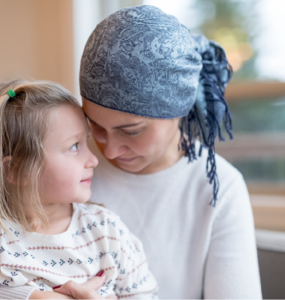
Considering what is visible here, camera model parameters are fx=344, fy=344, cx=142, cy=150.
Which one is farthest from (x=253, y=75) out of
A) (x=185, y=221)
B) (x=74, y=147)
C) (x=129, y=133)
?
(x=74, y=147)

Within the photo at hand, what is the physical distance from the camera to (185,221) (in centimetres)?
127

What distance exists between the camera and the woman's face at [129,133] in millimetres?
1010

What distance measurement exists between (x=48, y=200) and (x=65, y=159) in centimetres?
14

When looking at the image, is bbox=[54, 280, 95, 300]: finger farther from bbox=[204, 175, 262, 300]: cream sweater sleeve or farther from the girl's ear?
bbox=[204, 175, 262, 300]: cream sweater sleeve

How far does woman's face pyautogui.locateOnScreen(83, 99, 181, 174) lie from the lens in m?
1.01

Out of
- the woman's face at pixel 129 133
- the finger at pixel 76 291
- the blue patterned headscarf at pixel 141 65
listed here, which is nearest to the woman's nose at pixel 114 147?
the woman's face at pixel 129 133

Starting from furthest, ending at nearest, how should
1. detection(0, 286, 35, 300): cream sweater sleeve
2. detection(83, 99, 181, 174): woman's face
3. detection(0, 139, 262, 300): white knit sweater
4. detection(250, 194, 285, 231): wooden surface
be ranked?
detection(250, 194, 285, 231): wooden surface, detection(0, 139, 262, 300): white knit sweater, detection(83, 99, 181, 174): woman's face, detection(0, 286, 35, 300): cream sweater sleeve

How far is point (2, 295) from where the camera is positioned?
0.90m

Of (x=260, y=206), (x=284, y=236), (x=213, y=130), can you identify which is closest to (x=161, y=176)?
(x=213, y=130)

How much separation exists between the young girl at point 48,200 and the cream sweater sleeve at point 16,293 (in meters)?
0.01

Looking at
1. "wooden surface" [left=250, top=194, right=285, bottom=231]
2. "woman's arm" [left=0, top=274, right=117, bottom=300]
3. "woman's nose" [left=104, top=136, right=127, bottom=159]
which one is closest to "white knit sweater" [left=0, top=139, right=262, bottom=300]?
"woman's nose" [left=104, top=136, right=127, bottom=159]

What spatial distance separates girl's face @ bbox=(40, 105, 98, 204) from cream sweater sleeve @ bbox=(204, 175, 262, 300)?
50 centimetres

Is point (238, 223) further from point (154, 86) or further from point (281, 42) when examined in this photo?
point (281, 42)

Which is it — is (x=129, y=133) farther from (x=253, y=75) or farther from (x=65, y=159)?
(x=253, y=75)
